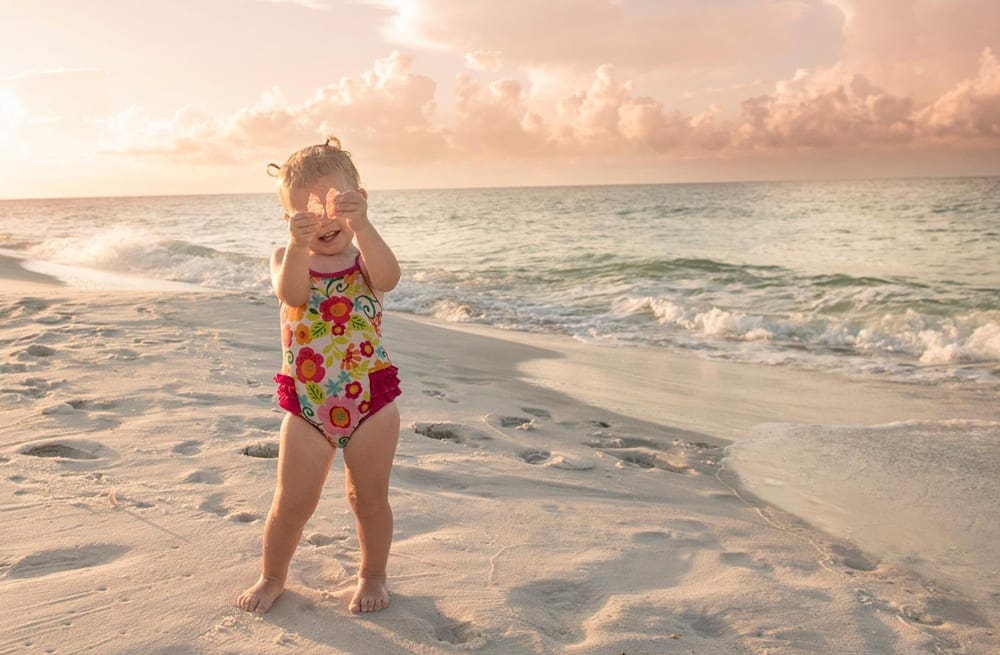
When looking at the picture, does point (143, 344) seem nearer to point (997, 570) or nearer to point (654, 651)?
point (654, 651)

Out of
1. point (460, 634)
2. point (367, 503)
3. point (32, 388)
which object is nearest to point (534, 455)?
point (367, 503)

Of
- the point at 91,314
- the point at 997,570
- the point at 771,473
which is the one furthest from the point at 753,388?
the point at 91,314

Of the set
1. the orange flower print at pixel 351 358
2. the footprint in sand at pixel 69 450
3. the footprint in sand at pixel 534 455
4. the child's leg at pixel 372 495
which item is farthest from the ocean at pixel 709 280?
the orange flower print at pixel 351 358

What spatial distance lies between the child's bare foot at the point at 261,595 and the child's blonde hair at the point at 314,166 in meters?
1.30

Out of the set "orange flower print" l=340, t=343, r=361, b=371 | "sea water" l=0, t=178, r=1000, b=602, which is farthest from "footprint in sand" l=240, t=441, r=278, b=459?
"sea water" l=0, t=178, r=1000, b=602

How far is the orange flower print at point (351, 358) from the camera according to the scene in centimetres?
249

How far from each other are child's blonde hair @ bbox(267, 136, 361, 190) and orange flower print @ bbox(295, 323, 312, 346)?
45 cm

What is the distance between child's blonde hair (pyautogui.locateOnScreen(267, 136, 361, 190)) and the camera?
244 cm

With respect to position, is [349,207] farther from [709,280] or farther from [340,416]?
[709,280]

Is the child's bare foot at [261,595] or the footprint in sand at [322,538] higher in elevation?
the child's bare foot at [261,595]

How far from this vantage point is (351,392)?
2480mm

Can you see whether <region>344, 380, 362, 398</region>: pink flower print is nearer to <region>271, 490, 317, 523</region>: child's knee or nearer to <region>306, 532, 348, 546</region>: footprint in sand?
<region>271, 490, 317, 523</region>: child's knee

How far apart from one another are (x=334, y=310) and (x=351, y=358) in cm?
17

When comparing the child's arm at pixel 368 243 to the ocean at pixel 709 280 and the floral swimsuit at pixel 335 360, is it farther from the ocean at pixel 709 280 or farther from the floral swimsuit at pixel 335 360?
the ocean at pixel 709 280
